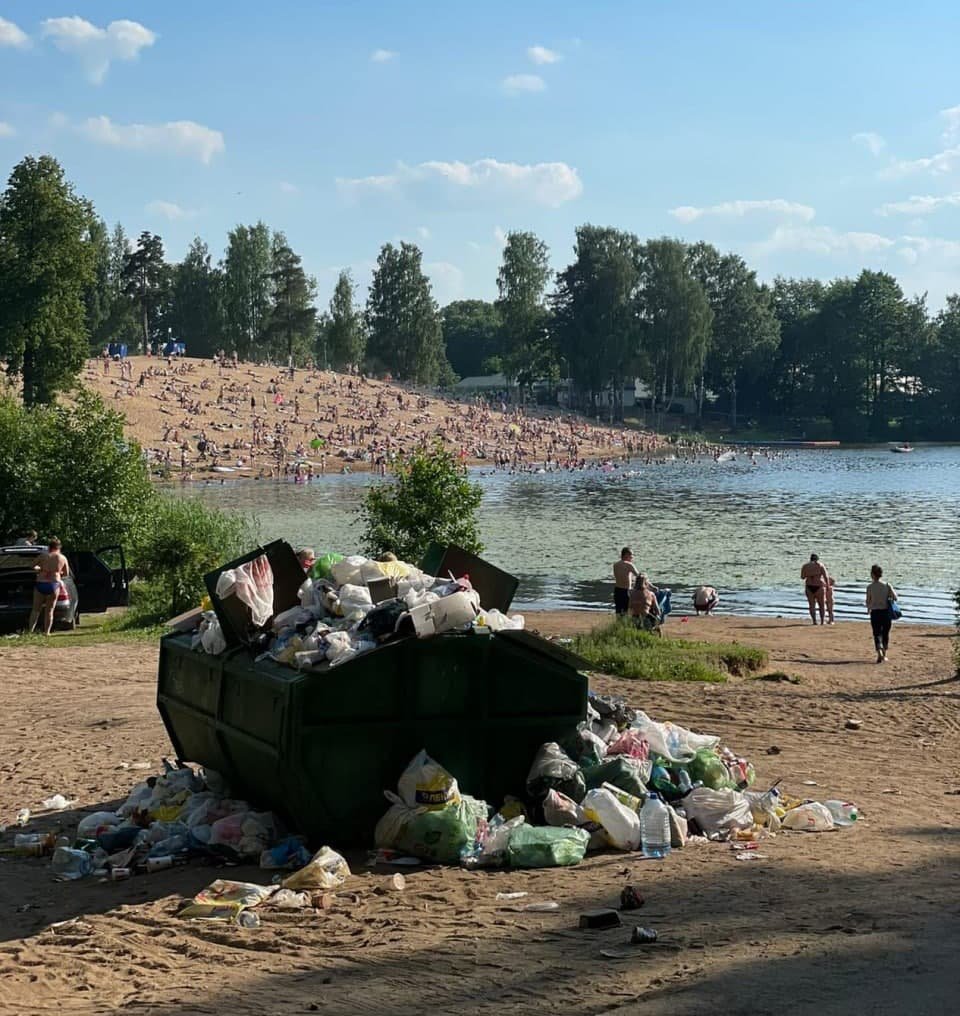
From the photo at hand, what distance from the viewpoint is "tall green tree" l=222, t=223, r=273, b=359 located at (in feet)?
403

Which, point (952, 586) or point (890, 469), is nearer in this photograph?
point (952, 586)

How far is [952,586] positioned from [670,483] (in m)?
49.8

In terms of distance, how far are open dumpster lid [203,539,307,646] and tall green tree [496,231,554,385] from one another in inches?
4798

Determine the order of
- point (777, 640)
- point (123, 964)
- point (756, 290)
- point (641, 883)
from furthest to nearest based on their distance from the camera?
point (756, 290)
point (777, 640)
point (641, 883)
point (123, 964)

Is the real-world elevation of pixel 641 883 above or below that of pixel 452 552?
below

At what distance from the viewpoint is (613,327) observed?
124 m

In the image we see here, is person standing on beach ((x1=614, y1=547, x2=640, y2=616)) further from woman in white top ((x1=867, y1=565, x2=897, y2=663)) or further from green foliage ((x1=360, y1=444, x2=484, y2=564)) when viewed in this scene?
woman in white top ((x1=867, y1=565, x2=897, y2=663))

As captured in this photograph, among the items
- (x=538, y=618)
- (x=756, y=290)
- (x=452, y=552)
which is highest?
(x=756, y=290)

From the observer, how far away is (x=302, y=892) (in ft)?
26.2

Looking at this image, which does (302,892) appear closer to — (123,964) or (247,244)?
(123,964)

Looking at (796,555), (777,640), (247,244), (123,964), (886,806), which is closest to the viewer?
(123,964)

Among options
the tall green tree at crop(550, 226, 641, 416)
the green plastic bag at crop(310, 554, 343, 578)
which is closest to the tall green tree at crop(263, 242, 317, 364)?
the tall green tree at crop(550, 226, 641, 416)

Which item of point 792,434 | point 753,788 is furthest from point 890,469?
point 753,788

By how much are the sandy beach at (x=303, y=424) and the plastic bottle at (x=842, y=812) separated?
209ft
